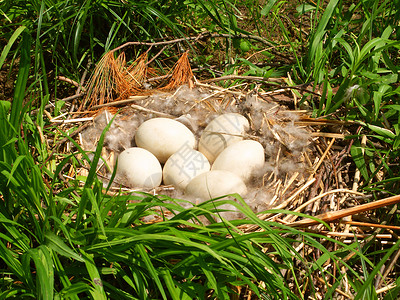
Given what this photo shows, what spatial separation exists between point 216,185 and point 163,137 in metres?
0.49

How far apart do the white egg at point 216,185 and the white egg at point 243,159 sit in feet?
0.31

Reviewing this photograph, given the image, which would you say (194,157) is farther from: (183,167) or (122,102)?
(122,102)

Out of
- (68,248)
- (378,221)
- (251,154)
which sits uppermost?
(68,248)

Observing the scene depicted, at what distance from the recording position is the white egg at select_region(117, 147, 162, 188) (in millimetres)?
2383

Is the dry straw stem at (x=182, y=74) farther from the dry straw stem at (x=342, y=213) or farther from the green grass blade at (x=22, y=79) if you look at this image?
the dry straw stem at (x=342, y=213)

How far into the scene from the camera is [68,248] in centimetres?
159

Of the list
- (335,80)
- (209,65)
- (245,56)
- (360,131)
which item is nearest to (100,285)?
(360,131)

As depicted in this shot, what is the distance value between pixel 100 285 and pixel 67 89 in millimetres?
1813

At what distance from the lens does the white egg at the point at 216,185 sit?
2.20 meters

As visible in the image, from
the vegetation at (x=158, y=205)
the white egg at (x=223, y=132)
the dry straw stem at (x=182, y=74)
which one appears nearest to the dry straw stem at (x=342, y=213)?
the vegetation at (x=158, y=205)

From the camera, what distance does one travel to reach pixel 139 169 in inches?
93.8

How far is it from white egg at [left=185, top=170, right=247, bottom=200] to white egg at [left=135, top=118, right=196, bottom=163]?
1.06 ft

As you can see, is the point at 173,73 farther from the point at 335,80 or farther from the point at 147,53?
the point at 335,80

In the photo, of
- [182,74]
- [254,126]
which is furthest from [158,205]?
[182,74]
